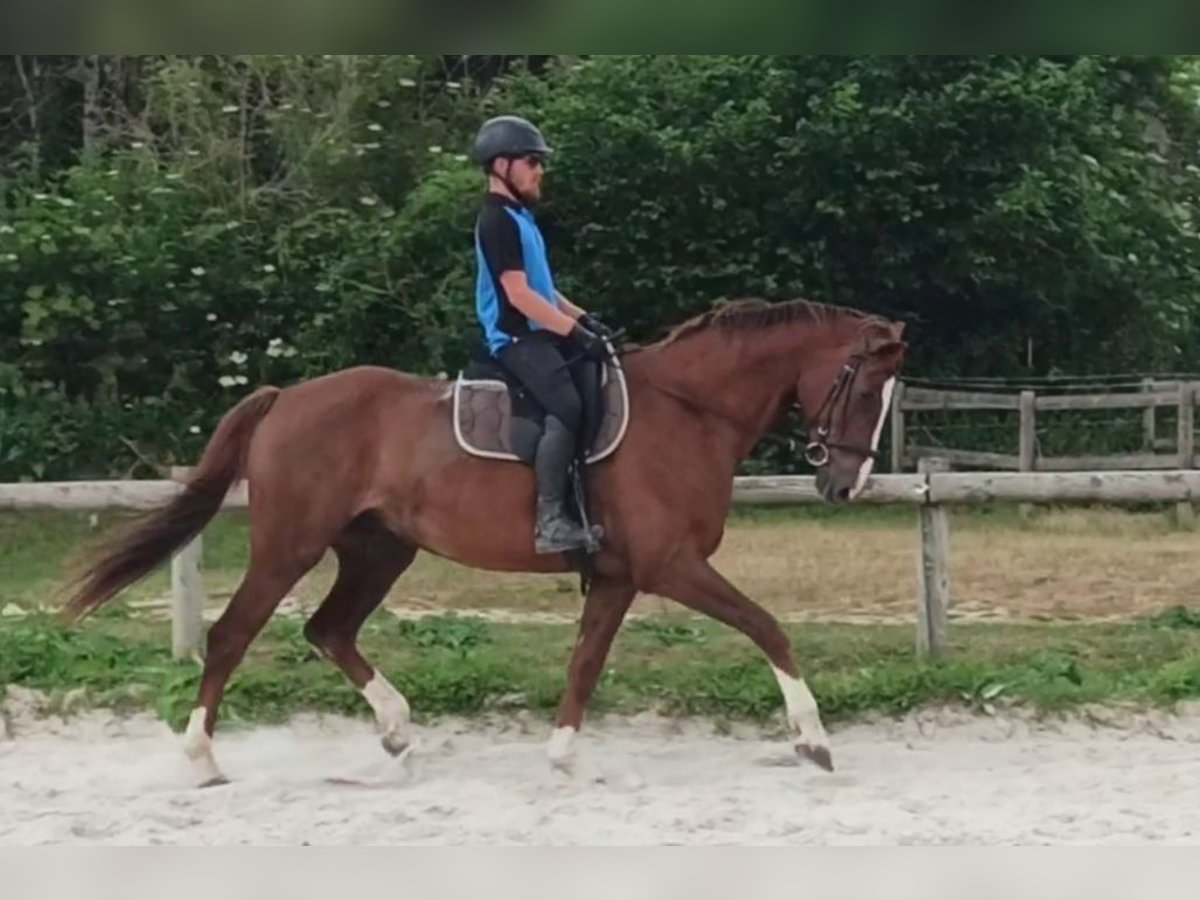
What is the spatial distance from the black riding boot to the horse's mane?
68cm

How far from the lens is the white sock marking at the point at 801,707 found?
5414 mm

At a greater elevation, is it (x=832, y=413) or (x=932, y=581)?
(x=832, y=413)

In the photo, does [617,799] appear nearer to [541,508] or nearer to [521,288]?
[541,508]

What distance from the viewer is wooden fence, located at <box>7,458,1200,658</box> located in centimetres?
679

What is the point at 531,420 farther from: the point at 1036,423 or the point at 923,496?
the point at 1036,423

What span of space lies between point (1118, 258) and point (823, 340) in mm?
11614

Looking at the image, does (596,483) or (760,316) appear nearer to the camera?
(596,483)

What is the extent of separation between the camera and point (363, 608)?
19.1 feet

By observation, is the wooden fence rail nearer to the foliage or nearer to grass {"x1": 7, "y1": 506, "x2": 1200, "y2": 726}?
the foliage

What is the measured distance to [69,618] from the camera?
222 inches

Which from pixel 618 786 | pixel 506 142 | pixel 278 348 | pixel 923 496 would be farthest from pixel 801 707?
pixel 278 348

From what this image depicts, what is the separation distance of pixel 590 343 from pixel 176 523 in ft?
5.82

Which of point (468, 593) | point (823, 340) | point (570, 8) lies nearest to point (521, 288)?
point (823, 340)

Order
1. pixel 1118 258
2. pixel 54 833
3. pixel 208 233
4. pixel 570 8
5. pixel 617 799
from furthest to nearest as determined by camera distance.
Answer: pixel 1118 258 < pixel 208 233 < pixel 617 799 < pixel 54 833 < pixel 570 8
